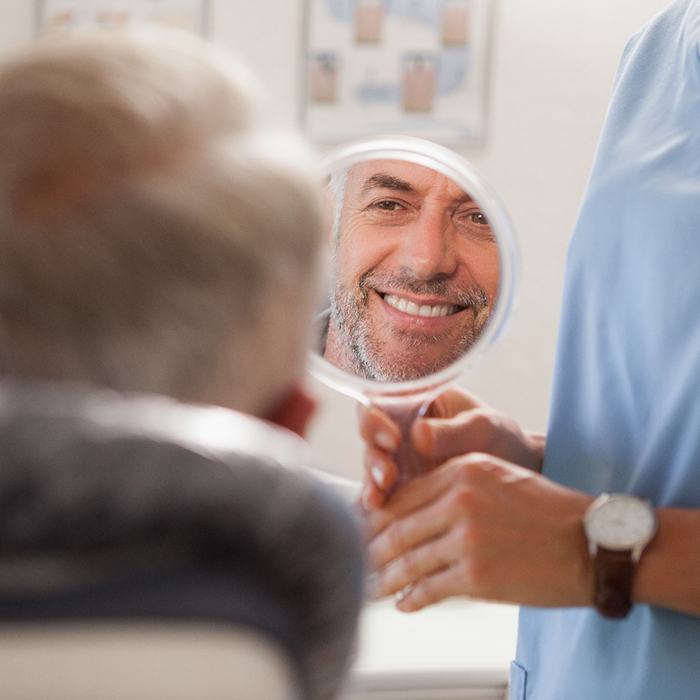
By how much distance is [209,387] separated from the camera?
1.45 ft

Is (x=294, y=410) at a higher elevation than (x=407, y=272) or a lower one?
higher

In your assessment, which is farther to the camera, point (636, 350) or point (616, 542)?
point (636, 350)

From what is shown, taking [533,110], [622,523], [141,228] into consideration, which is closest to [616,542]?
[622,523]

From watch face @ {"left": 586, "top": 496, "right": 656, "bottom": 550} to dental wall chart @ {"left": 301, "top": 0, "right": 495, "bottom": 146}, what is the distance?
1677mm

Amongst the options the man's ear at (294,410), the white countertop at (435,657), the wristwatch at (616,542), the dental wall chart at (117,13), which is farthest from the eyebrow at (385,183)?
the dental wall chart at (117,13)

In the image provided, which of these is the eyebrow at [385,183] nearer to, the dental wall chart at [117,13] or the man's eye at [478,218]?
the man's eye at [478,218]

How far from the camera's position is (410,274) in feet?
3.11

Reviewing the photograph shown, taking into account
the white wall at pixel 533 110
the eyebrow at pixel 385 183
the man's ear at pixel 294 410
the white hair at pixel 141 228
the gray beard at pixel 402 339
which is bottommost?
the white wall at pixel 533 110

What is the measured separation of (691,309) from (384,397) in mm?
260

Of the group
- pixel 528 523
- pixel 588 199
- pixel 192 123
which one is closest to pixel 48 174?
pixel 192 123

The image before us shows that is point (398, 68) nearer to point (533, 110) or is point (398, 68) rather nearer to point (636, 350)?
point (533, 110)

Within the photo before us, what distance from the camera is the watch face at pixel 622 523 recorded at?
30.9 inches

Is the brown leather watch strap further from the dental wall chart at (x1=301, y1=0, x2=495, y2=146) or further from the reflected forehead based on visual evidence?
the dental wall chart at (x1=301, y1=0, x2=495, y2=146)

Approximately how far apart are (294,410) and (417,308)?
456 mm
